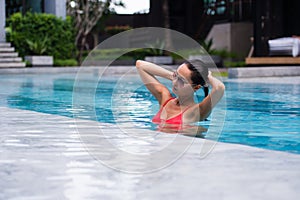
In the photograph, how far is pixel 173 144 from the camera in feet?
14.1

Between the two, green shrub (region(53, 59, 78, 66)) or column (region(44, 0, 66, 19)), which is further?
column (region(44, 0, 66, 19))

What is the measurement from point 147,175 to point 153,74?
7.16ft

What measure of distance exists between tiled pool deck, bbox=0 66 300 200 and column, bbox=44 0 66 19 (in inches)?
738

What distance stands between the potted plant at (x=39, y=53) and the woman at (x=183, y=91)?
49.8 feet

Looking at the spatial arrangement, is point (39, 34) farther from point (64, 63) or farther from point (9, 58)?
point (9, 58)

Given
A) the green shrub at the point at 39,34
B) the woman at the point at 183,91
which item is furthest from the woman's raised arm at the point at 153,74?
the green shrub at the point at 39,34

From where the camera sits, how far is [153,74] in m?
5.29

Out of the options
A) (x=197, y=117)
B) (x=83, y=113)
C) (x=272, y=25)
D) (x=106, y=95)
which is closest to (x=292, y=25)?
(x=272, y=25)

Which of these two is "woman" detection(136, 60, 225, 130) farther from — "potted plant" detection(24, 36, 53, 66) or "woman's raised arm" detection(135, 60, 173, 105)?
"potted plant" detection(24, 36, 53, 66)

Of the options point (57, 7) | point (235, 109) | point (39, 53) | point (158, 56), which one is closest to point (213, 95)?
point (235, 109)

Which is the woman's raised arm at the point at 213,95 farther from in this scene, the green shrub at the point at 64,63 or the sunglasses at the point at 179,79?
the green shrub at the point at 64,63

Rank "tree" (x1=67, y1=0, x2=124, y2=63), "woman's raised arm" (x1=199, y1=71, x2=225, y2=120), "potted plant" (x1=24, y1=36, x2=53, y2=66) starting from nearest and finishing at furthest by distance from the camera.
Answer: "woman's raised arm" (x1=199, y1=71, x2=225, y2=120) < "potted plant" (x1=24, y1=36, x2=53, y2=66) < "tree" (x1=67, y1=0, x2=124, y2=63)

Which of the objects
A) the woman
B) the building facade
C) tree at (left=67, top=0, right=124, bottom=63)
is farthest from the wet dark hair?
tree at (left=67, top=0, right=124, bottom=63)

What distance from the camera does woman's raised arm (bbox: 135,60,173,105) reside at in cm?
517
